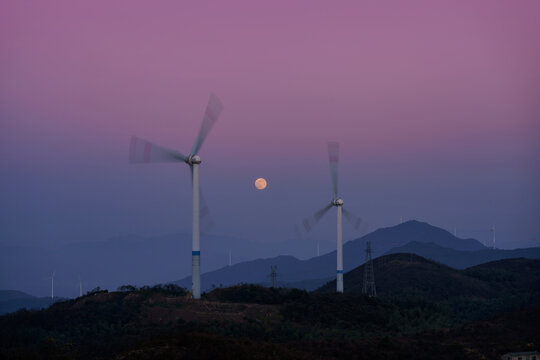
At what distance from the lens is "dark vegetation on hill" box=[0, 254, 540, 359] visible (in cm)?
5297

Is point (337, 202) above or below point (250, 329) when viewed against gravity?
above

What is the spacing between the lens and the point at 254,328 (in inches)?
2876

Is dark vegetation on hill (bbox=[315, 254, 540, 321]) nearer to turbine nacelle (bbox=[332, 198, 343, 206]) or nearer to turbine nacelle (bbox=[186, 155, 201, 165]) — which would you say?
turbine nacelle (bbox=[332, 198, 343, 206])

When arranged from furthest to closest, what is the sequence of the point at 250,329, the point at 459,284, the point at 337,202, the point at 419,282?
1. the point at 459,284
2. the point at 419,282
3. the point at 337,202
4. the point at 250,329

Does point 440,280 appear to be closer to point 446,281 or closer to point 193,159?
point 446,281

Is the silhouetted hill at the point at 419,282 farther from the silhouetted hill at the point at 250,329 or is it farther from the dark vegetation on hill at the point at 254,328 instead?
the silhouetted hill at the point at 250,329

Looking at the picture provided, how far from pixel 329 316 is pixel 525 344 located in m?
26.1

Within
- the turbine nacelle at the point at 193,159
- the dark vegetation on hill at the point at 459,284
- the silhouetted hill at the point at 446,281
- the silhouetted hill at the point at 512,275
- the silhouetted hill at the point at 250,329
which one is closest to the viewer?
the silhouetted hill at the point at 250,329

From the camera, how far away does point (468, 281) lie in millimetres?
153000

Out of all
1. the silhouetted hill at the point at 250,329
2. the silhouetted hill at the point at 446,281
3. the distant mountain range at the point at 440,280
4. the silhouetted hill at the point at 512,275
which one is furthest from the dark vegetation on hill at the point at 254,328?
the silhouetted hill at the point at 512,275

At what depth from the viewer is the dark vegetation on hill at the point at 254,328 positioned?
174 feet

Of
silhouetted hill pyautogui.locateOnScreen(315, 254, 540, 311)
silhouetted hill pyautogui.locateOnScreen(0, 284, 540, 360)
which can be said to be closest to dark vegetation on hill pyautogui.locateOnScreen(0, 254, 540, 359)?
silhouetted hill pyautogui.locateOnScreen(0, 284, 540, 360)

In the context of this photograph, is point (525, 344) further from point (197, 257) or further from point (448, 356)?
point (197, 257)

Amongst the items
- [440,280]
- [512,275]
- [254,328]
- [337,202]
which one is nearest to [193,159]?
[254,328]
